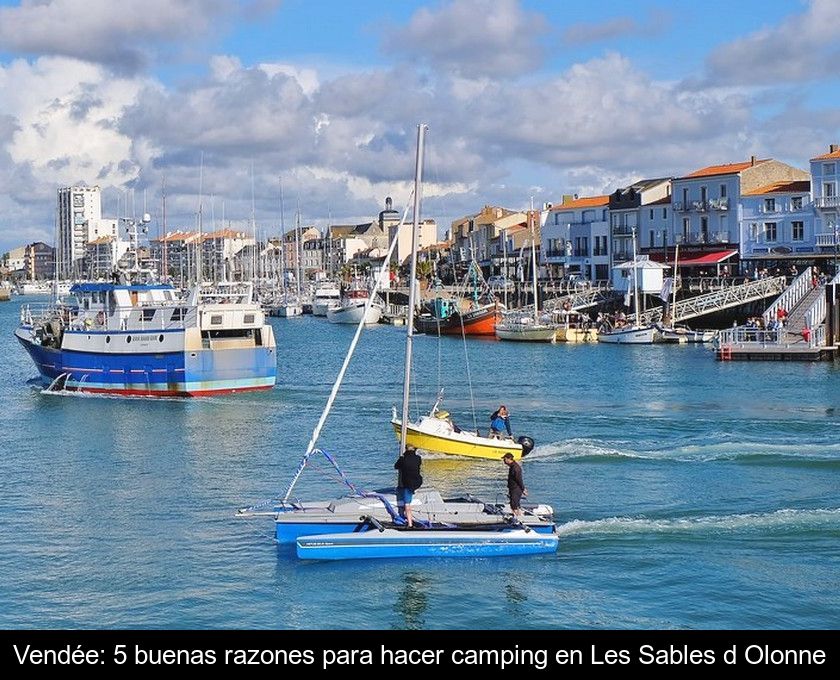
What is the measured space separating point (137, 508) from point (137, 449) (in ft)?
36.9

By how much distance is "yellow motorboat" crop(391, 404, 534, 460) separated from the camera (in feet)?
130

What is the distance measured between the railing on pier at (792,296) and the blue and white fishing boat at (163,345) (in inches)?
1535

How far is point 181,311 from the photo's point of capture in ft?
197

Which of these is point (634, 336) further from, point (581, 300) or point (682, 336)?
point (581, 300)

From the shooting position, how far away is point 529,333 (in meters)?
102

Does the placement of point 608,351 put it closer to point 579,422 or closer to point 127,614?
point 579,422

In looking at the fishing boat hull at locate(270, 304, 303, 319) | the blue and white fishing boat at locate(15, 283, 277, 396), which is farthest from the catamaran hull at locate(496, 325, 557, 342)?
the fishing boat hull at locate(270, 304, 303, 319)

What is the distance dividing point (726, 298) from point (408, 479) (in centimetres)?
7516

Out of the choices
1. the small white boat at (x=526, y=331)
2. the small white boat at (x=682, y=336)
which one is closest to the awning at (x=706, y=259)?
Result: the small white boat at (x=526, y=331)

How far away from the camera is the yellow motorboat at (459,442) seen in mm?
39594

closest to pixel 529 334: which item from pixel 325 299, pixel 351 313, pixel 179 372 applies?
pixel 179 372

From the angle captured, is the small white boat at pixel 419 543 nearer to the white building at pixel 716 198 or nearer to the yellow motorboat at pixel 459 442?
the yellow motorboat at pixel 459 442

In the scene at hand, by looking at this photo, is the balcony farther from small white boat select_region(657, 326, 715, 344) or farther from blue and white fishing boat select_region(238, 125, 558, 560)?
blue and white fishing boat select_region(238, 125, 558, 560)
